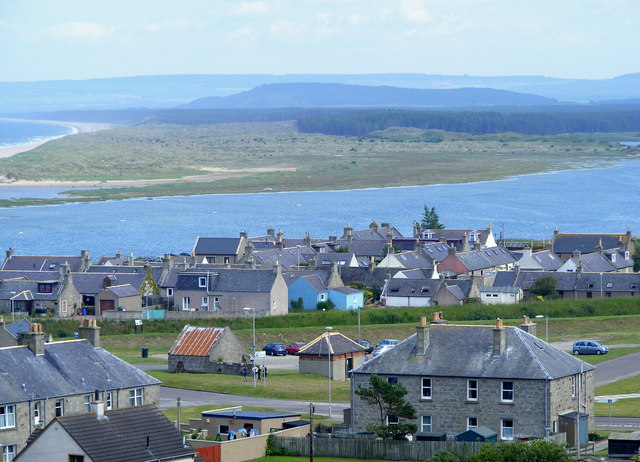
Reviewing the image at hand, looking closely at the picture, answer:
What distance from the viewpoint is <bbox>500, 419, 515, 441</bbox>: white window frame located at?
47250 millimetres

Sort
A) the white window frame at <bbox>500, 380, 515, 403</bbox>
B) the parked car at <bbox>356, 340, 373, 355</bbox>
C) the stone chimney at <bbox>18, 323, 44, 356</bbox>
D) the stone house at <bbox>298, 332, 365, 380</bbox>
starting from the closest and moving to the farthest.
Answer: the stone chimney at <bbox>18, 323, 44, 356</bbox>
the white window frame at <bbox>500, 380, 515, 403</bbox>
the stone house at <bbox>298, 332, 365, 380</bbox>
the parked car at <bbox>356, 340, 373, 355</bbox>

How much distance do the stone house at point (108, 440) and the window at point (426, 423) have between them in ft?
38.4

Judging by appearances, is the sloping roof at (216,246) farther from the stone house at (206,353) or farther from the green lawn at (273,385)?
the green lawn at (273,385)

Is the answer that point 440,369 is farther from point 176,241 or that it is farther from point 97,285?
Answer: point 176,241

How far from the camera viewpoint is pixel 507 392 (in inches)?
1881

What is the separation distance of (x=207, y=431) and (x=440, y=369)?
8499 mm

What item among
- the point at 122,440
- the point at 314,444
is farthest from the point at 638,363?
the point at 122,440

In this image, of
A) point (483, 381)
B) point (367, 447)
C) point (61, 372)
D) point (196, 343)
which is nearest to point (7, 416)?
point (61, 372)

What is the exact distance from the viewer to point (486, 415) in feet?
157

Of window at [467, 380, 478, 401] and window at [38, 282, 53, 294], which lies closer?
window at [467, 380, 478, 401]

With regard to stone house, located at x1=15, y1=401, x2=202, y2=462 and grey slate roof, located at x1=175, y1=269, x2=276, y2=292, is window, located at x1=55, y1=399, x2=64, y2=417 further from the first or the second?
grey slate roof, located at x1=175, y1=269, x2=276, y2=292

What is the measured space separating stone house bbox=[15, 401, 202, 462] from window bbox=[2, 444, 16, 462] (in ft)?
17.9

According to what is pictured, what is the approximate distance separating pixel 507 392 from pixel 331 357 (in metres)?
18.2

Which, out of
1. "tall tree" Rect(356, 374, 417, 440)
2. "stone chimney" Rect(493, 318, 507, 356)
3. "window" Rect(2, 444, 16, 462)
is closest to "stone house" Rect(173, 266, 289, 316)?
"tall tree" Rect(356, 374, 417, 440)
